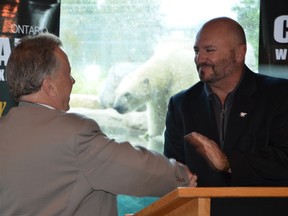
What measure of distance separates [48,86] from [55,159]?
0.94 ft

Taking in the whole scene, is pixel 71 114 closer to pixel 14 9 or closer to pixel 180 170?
pixel 180 170

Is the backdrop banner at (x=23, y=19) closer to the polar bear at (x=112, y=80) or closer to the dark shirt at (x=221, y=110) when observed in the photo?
the polar bear at (x=112, y=80)

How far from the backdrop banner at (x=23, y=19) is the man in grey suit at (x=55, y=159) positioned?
2.40 m

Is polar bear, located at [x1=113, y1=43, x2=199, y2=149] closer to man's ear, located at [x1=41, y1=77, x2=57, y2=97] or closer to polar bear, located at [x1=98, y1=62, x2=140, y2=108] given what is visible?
polar bear, located at [x1=98, y1=62, x2=140, y2=108]

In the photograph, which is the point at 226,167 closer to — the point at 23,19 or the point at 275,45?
the point at 275,45

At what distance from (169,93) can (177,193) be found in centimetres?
308

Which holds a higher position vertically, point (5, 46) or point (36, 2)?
point (36, 2)

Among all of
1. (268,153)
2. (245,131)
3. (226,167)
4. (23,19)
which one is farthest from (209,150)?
(23,19)

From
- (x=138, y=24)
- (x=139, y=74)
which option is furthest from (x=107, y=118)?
(x=138, y=24)

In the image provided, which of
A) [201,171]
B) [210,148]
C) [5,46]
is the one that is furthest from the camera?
[5,46]

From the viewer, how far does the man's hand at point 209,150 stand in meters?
3.13

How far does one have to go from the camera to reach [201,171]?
12.5ft

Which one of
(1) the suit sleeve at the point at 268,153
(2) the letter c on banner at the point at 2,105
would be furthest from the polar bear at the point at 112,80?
(1) the suit sleeve at the point at 268,153

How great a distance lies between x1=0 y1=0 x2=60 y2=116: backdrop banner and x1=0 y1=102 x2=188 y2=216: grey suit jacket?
8.06 ft
